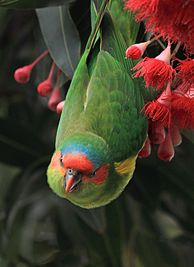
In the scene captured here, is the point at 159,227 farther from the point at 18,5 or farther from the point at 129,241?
the point at 18,5

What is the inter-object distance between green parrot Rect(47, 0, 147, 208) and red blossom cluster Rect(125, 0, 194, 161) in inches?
2.1

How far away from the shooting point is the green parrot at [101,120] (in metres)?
1.26

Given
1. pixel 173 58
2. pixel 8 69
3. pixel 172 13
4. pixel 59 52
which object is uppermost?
pixel 172 13

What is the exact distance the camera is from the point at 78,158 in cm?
123

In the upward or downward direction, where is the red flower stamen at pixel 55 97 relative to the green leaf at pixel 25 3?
downward

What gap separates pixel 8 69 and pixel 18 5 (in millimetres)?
754

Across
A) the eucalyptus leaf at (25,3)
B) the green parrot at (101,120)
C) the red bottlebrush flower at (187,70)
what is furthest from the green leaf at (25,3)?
the red bottlebrush flower at (187,70)

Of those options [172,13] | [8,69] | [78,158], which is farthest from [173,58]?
[8,69]

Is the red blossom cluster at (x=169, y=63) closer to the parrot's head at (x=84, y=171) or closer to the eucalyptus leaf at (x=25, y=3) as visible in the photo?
the parrot's head at (x=84, y=171)

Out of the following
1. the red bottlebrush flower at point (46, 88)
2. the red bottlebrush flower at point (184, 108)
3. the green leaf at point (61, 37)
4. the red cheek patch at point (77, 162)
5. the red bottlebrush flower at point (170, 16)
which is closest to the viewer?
the red bottlebrush flower at point (170, 16)

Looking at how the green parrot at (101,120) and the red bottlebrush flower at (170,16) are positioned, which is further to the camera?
the green parrot at (101,120)

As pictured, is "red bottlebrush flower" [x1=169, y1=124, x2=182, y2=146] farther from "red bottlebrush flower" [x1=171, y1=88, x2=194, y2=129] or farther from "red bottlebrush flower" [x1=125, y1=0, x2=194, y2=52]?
"red bottlebrush flower" [x1=125, y1=0, x2=194, y2=52]

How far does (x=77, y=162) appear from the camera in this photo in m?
1.22

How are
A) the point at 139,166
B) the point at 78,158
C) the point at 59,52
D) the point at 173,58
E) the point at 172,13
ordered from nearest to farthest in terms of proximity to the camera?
the point at 172,13, the point at 173,58, the point at 78,158, the point at 59,52, the point at 139,166
